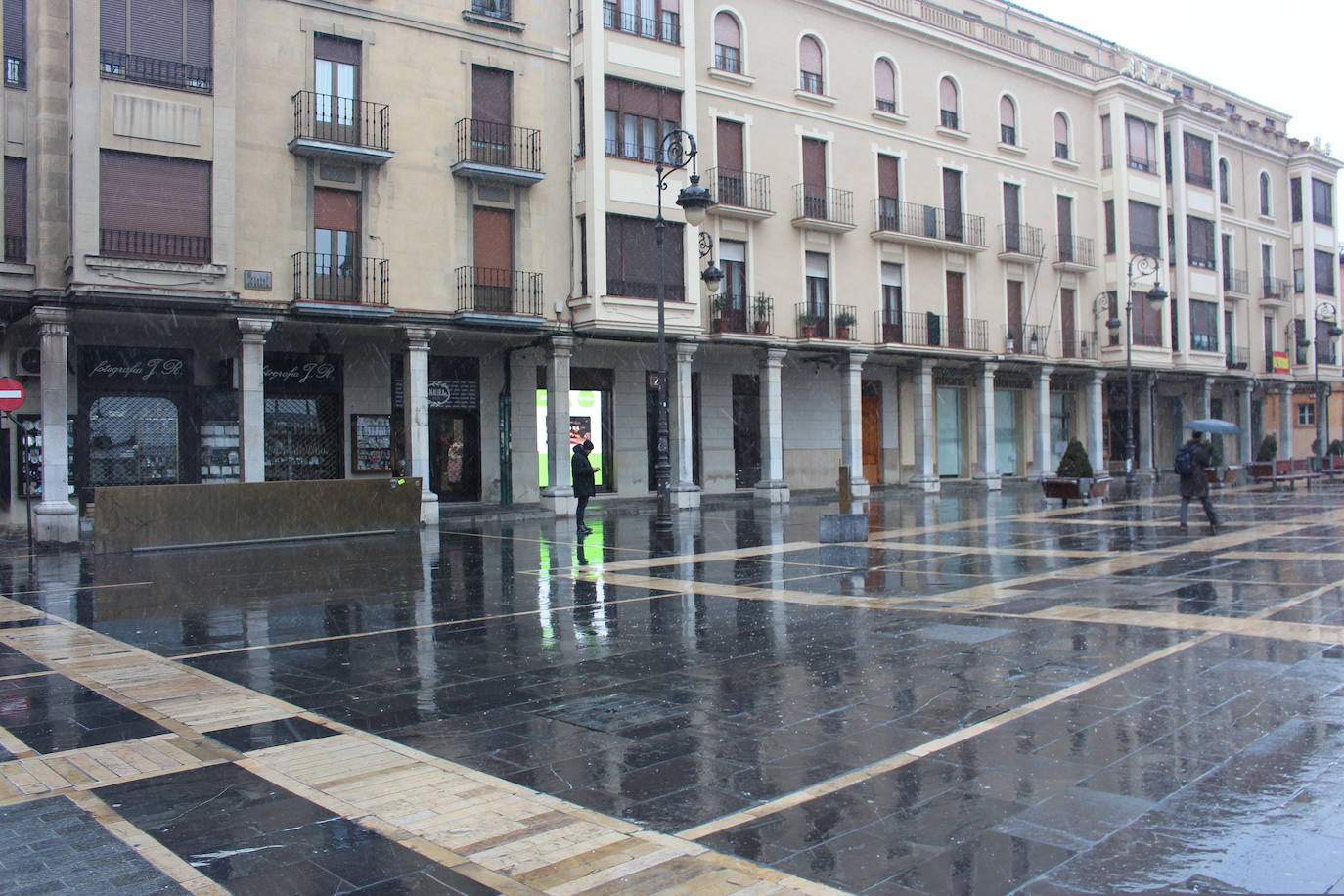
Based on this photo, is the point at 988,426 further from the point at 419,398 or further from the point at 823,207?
the point at 419,398

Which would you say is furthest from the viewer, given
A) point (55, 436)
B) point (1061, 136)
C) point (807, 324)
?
point (1061, 136)

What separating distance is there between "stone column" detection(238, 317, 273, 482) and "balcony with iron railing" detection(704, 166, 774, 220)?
12388mm

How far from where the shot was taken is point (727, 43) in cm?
2888

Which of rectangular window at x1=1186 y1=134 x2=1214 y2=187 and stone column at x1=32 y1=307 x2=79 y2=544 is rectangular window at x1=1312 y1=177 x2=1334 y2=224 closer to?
rectangular window at x1=1186 y1=134 x2=1214 y2=187

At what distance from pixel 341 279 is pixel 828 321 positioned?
47.0 ft

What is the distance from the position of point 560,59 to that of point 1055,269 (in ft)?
67.8

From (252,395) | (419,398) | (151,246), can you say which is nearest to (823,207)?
(419,398)

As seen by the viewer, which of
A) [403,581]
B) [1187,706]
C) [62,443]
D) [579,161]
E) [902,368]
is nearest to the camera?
[1187,706]

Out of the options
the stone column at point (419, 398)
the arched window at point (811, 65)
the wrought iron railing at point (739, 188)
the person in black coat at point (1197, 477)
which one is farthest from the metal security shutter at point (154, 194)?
the person in black coat at point (1197, 477)

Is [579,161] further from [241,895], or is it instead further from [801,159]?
[241,895]

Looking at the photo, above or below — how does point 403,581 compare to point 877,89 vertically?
below

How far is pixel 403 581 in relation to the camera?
12.9 meters

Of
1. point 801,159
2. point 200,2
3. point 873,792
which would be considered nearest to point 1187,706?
point 873,792

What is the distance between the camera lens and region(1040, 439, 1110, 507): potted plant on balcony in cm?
2286
